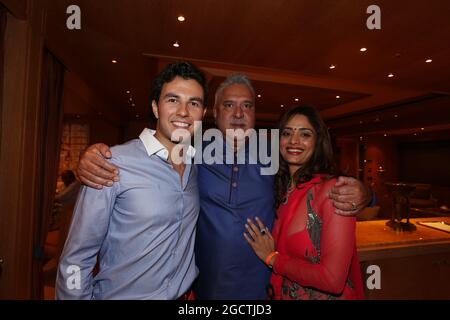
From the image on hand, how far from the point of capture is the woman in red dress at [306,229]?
122 cm

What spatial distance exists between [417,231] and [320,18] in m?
2.05

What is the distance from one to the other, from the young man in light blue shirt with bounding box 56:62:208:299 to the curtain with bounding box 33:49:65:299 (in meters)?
1.35

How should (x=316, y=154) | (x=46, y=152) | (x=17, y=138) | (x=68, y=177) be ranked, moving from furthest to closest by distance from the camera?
(x=68, y=177), (x=46, y=152), (x=17, y=138), (x=316, y=154)

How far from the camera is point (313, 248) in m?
1.31

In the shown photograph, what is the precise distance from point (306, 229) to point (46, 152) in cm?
226

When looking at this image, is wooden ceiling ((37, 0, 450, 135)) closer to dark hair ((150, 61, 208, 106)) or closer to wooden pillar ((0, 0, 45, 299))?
wooden pillar ((0, 0, 45, 299))

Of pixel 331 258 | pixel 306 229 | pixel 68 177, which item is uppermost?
pixel 68 177

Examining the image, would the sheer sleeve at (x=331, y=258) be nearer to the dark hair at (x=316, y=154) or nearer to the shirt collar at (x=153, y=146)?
the dark hair at (x=316, y=154)

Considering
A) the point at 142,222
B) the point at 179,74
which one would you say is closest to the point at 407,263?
the point at 142,222

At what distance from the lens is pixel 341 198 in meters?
1.21

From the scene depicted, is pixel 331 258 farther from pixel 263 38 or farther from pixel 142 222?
pixel 263 38

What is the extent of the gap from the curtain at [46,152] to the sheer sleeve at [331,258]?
6.95ft

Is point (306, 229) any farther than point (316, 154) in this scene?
No

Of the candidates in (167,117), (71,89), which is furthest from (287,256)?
(71,89)
